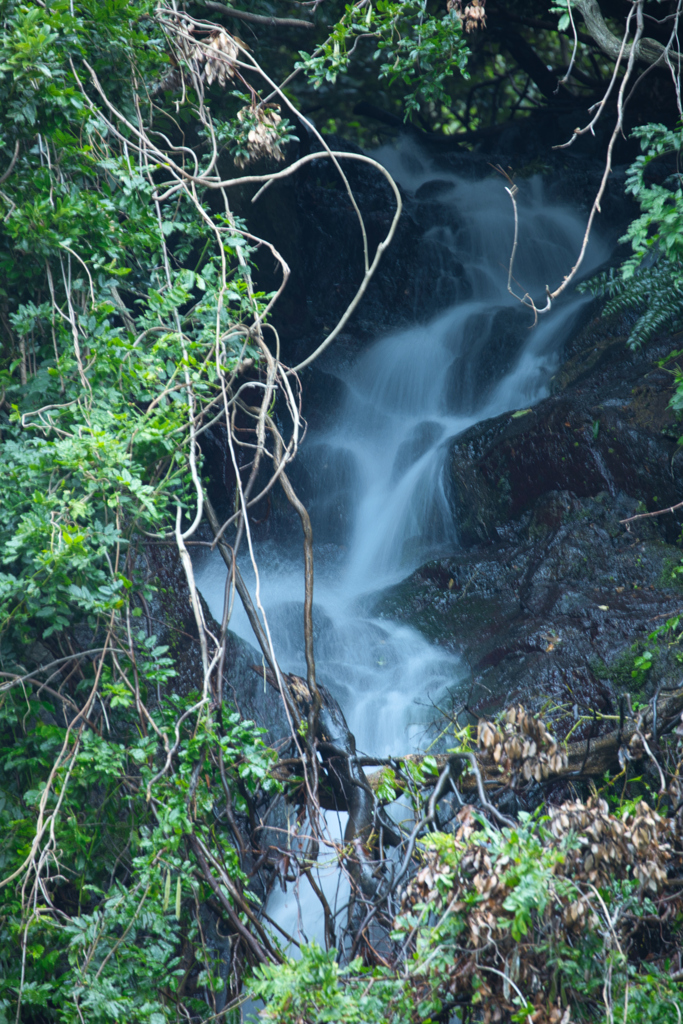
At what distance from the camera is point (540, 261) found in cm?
983

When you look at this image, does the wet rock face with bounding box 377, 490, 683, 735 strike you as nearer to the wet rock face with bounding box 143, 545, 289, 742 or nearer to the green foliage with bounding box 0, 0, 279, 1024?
the wet rock face with bounding box 143, 545, 289, 742

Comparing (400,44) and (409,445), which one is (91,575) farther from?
(409,445)

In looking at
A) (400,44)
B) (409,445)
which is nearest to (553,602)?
(409,445)

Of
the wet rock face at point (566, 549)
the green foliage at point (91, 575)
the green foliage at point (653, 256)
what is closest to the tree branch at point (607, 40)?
the green foliage at point (653, 256)

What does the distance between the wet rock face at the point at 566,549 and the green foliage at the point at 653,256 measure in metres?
0.41

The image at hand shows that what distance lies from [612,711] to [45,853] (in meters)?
2.94

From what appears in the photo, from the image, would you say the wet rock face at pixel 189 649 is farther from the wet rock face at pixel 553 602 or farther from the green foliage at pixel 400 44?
the green foliage at pixel 400 44

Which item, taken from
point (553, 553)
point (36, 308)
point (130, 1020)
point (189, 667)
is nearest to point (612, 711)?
point (553, 553)

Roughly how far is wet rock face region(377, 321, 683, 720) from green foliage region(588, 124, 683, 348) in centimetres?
41

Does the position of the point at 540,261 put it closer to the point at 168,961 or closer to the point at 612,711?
the point at 612,711

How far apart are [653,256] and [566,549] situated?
13.5 feet

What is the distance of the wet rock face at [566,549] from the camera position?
14.7 feet

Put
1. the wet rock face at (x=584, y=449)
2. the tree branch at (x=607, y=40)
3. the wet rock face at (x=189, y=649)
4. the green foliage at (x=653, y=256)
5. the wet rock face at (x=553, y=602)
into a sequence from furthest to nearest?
the wet rock face at (x=584, y=449), the wet rock face at (x=553, y=602), the tree branch at (x=607, y=40), the wet rock face at (x=189, y=649), the green foliage at (x=653, y=256)

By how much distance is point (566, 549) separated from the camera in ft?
17.9
